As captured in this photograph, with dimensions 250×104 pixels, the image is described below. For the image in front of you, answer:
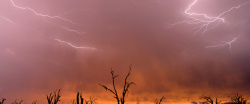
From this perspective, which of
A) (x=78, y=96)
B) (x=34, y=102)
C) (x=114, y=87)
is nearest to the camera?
(x=78, y=96)

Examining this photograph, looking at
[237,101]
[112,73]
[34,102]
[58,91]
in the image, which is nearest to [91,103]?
[58,91]

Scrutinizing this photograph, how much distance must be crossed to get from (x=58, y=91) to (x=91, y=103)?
4.95m

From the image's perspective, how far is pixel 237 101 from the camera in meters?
22.6

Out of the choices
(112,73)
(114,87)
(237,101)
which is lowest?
(237,101)

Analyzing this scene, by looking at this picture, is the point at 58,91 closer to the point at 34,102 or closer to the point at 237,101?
the point at 34,102

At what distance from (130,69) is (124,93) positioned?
71.5 inches

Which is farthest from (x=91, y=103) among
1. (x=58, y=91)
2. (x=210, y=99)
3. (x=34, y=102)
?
(x=34, y=102)

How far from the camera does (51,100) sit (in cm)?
2212

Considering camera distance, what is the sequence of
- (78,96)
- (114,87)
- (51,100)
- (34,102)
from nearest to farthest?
(78,96) → (114,87) → (51,100) → (34,102)

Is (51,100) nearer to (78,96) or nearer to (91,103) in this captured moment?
(91,103)

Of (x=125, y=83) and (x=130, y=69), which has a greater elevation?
(x=130, y=69)

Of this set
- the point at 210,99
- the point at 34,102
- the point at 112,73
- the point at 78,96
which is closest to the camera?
the point at 78,96

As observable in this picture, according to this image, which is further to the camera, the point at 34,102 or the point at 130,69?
the point at 34,102

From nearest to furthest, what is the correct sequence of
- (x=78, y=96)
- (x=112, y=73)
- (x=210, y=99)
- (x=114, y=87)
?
(x=78, y=96), (x=114, y=87), (x=112, y=73), (x=210, y=99)
